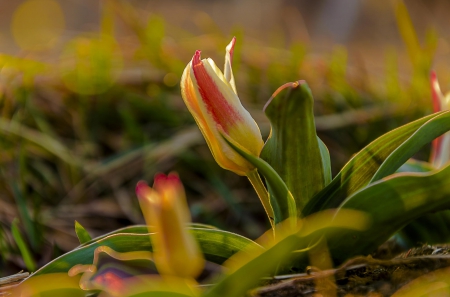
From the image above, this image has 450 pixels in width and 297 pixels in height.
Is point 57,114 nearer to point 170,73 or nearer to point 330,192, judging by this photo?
point 170,73

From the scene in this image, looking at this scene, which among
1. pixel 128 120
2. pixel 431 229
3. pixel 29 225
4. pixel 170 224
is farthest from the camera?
pixel 128 120

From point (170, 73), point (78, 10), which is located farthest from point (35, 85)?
point (78, 10)

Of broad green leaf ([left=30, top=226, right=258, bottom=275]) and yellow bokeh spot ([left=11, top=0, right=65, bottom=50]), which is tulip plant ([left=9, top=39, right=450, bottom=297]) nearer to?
broad green leaf ([left=30, top=226, right=258, bottom=275])

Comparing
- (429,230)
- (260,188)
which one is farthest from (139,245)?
(429,230)

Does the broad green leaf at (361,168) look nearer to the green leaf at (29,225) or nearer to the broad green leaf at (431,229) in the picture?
the broad green leaf at (431,229)

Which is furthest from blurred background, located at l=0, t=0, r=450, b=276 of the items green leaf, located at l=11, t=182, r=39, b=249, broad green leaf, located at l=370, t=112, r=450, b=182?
broad green leaf, located at l=370, t=112, r=450, b=182

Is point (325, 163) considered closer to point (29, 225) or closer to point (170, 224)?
point (170, 224)
